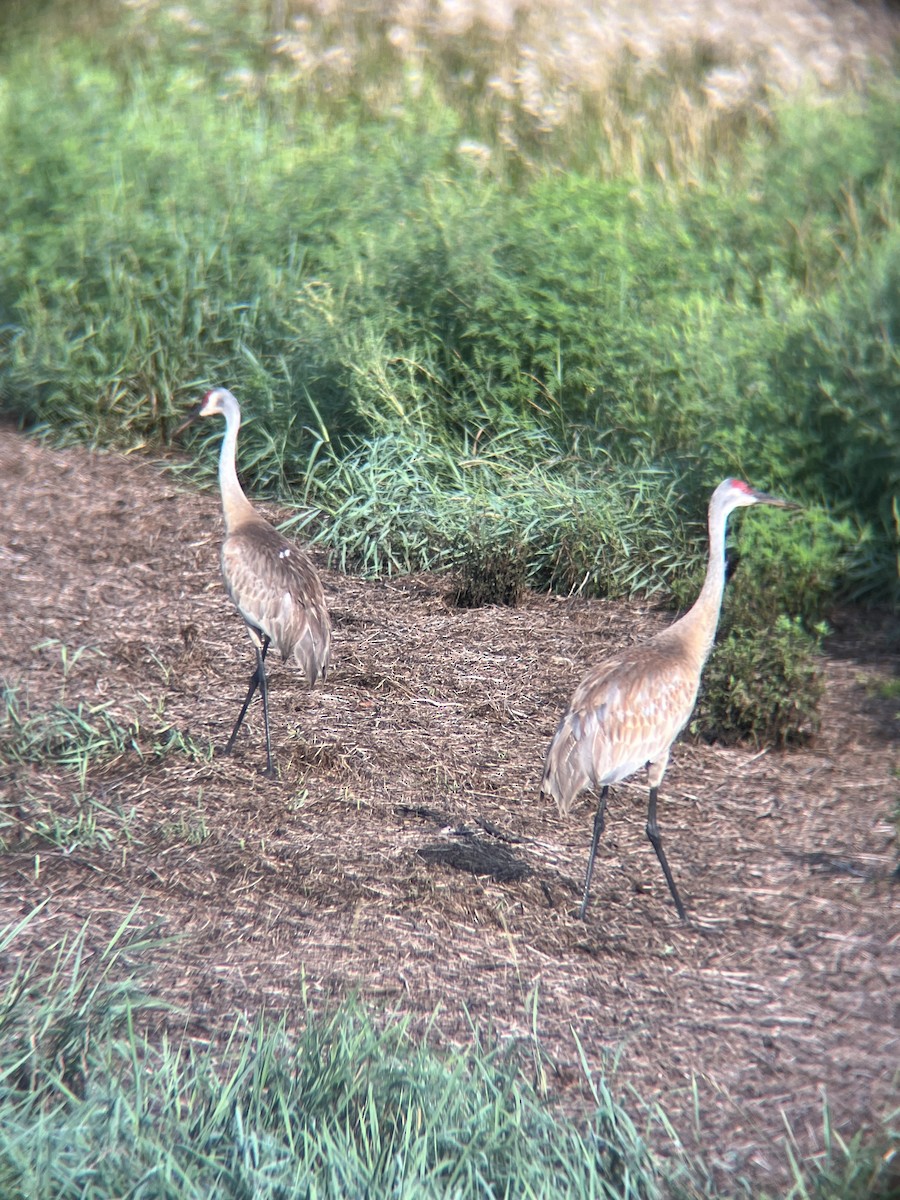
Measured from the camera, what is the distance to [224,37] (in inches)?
485

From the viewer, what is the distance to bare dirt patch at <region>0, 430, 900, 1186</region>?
395 cm

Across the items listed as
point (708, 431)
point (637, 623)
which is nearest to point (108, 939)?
point (637, 623)

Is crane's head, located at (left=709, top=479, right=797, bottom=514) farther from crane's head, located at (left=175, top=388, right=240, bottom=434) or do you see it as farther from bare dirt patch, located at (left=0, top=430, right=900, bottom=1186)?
crane's head, located at (left=175, top=388, right=240, bottom=434)

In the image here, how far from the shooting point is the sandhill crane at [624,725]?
4.55 m

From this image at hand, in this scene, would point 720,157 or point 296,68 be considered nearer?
point 720,157

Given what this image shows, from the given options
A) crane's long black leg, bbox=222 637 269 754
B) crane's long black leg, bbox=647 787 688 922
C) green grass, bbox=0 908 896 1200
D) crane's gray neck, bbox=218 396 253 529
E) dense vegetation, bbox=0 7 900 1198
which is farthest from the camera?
dense vegetation, bbox=0 7 900 1198

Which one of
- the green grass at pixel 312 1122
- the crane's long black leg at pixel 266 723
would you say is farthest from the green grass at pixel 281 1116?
the crane's long black leg at pixel 266 723

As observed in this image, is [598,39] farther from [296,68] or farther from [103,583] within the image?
[103,583]

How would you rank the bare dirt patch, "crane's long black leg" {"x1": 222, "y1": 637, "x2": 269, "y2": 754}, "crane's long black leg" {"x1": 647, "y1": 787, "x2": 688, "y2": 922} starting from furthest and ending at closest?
"crane's long black leg" {"x1": 222, "y1": 637, "x2": 269, "y2": 754} < "crane's long black leg" {"x1": 647, "y1": 787, "x2": 688, "y2": 922} < the bare dirt patch

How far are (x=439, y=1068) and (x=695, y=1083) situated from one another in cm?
74

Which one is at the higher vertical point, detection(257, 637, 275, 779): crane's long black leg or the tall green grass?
the tall green grass

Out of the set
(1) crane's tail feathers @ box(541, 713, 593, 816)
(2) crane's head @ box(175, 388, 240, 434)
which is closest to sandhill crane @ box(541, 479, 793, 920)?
(1) crane's tail feathers @ box(541, 713, 593, 816)

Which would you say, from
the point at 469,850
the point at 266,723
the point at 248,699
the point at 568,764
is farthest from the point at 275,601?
the point at 568,764

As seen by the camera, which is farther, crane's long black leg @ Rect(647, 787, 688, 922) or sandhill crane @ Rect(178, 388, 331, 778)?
sandhill crane @ Rect(178, 388, 331, 778)
